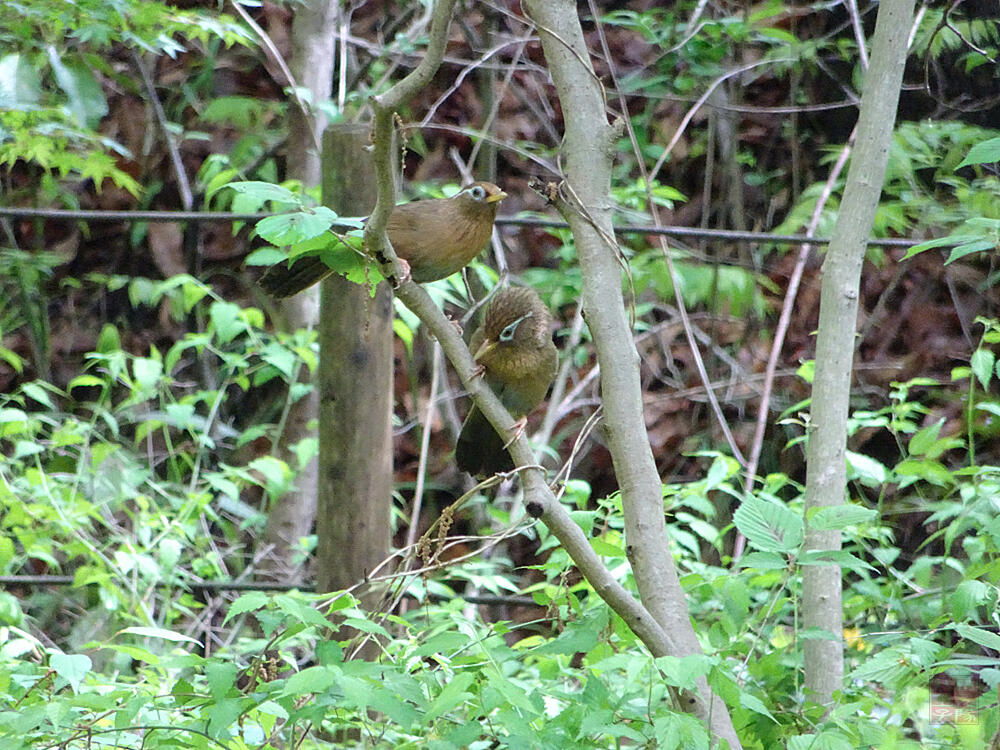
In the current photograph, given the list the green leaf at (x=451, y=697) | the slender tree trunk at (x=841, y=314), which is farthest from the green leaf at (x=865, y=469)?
the green leaf at (x=451, y=697)

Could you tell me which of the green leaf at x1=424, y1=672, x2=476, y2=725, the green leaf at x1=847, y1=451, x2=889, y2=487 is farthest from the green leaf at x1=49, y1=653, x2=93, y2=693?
the green leaf at x1=847, y1=451, x2=889, y2=487

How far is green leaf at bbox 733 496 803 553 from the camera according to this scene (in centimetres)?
177

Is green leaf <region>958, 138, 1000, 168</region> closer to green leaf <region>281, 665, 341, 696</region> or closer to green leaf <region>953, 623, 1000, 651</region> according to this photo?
green leaf <region>953, 623, 1000, 651</region>

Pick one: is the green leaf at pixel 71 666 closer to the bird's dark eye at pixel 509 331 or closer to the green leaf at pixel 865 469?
the bird's dark eye at pixel 509 331

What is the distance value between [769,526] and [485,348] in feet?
4.30

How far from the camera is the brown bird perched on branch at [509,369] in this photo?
311 centimetres

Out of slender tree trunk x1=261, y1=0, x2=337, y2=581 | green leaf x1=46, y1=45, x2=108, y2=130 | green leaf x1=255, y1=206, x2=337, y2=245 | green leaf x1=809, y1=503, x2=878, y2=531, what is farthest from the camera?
slender tree trunk x1=261, y1=0, x2=337, y2=581

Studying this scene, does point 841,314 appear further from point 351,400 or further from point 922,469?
point 351,400

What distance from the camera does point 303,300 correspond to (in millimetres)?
4734

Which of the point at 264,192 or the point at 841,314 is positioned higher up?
the point at 264,192

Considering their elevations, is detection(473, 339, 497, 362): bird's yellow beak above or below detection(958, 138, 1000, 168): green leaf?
below

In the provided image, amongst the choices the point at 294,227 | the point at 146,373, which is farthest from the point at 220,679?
the point at 146,373

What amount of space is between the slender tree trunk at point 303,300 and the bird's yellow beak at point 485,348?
1707 millimetres

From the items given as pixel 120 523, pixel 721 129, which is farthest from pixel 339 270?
pixel 721 129
